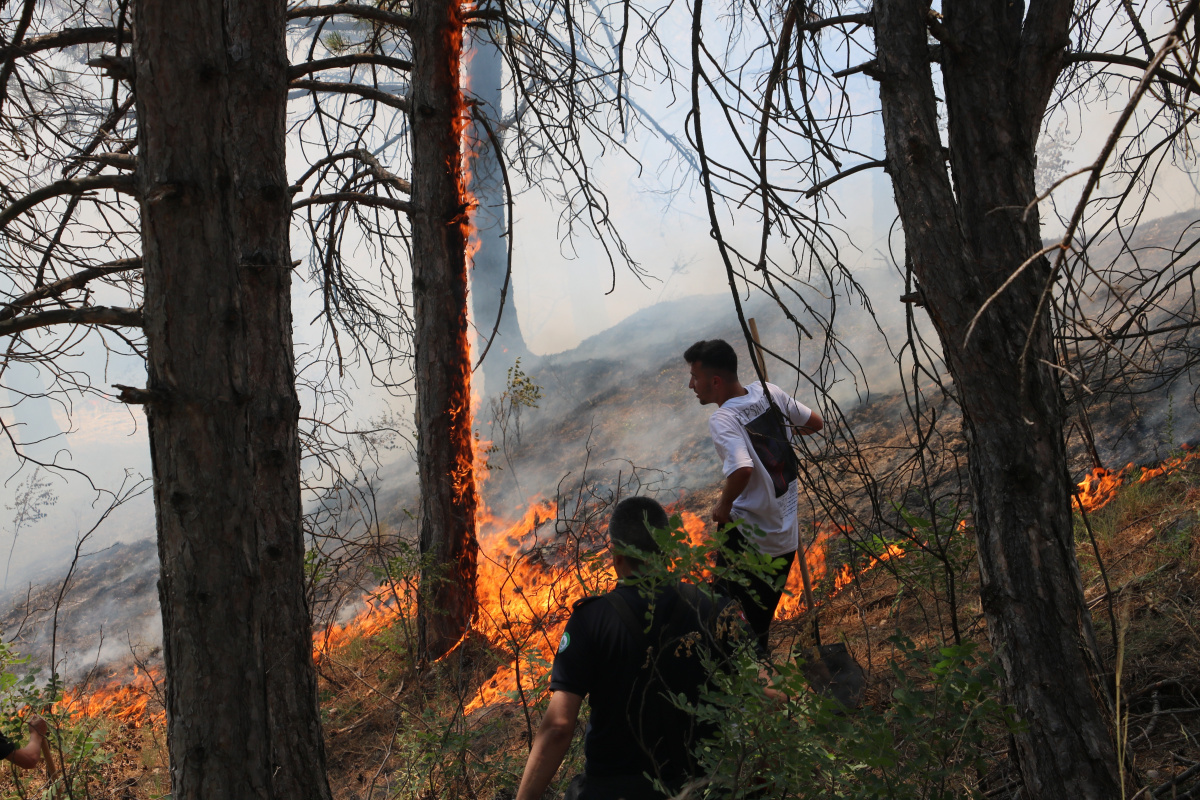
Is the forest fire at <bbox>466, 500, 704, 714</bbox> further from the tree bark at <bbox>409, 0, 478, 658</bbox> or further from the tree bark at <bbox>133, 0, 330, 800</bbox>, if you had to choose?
the tree bark at <bbox>133, 0, 330, 800</bbox>

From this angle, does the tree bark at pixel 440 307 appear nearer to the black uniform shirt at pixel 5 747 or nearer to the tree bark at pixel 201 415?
the black uniform shirt at pixel 5 747

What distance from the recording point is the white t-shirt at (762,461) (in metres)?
3.62

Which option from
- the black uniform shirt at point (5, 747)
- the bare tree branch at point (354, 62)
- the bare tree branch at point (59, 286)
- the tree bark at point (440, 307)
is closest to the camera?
the bare tree branch at point (59, 286)

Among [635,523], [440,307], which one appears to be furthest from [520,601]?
[635,523]

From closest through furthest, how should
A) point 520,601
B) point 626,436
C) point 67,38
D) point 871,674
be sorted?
point 871,674 → point 67,38 → point 520,601 → point 626,436

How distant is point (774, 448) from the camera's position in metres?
3.73

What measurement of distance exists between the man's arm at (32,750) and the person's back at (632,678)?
9.55 feet

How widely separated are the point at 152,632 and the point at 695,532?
9989mm

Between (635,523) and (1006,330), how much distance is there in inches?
52.0

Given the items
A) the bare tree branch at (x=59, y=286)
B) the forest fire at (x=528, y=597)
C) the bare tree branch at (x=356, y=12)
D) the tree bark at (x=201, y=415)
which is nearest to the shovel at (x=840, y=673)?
the forest fire at (x=528, y=597)

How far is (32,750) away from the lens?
348 centimetres

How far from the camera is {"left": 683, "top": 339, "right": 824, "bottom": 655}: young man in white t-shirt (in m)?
3.57

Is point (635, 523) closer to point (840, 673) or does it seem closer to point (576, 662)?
point (576, 662)

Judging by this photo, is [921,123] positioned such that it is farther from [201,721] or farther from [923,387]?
[923,387]
